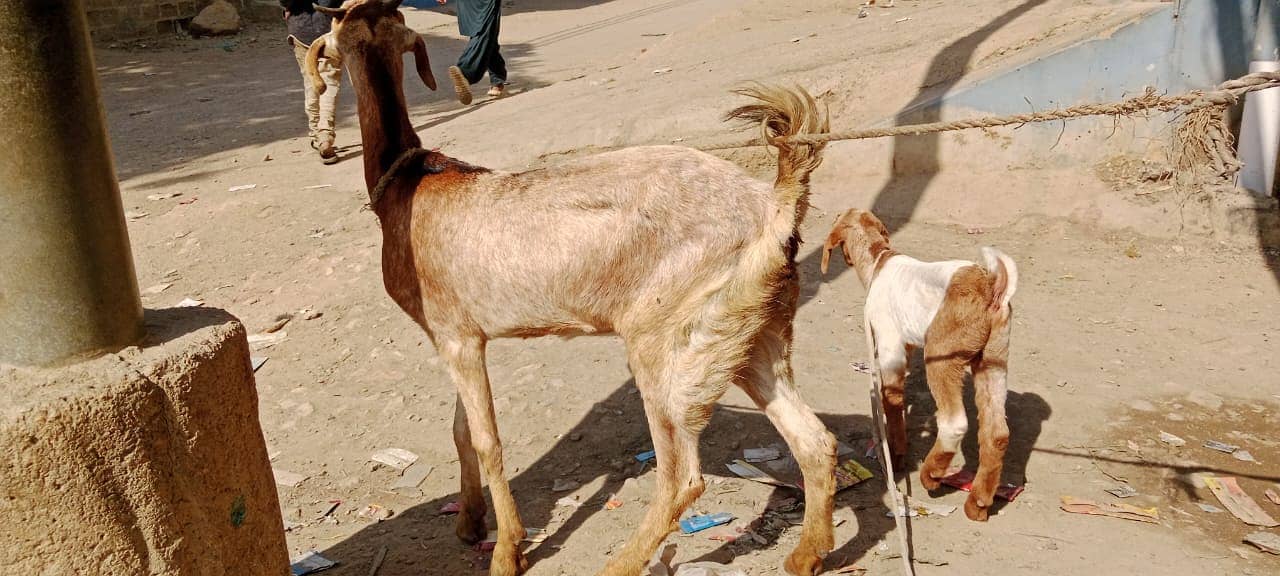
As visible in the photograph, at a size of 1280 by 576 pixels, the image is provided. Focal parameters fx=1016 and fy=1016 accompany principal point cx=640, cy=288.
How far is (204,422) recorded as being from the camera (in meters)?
2.99

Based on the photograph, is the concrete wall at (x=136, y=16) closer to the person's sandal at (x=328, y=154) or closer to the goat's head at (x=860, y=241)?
the person's sandal at (x=328, y=154)

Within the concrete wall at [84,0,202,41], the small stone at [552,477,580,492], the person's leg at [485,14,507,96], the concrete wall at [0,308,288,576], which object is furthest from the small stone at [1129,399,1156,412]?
the concrete wall at [84,0,202,41]

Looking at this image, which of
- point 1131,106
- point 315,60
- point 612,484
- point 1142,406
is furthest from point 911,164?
point 315,60

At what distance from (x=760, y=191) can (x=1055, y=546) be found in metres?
1.95

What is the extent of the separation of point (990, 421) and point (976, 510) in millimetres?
398

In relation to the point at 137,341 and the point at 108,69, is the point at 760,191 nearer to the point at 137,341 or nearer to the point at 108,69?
the point at 137,341

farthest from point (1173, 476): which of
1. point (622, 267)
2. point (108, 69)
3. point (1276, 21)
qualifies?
point (108, 69)

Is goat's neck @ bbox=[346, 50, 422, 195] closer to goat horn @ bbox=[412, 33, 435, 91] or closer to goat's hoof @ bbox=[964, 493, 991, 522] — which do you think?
goat horn @ bbox=[412, 33, 435, 91]

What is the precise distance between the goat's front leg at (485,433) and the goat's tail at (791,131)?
1.50 m

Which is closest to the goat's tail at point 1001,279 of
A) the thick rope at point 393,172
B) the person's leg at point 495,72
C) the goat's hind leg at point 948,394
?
the goat's hind leg at point 948,394

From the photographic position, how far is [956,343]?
4.55 meters

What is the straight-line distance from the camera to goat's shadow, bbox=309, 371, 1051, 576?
460cm

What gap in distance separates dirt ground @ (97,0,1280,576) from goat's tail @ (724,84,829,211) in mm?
1623

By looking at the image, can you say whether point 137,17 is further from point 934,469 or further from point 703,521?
point 934,469
